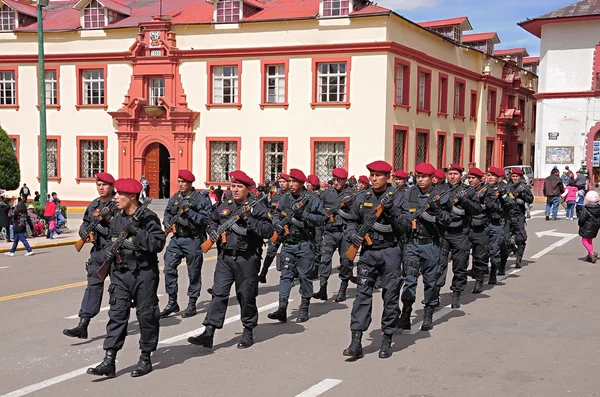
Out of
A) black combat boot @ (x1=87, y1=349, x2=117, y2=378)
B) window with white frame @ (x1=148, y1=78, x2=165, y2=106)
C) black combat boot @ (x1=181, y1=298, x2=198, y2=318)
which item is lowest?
black combat boot @ (x1=181, y1=298, x2=198, y2=318)

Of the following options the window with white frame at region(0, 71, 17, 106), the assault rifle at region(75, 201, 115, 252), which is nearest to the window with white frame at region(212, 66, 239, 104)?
the window with white frame at region(0, 71, 17, 106)

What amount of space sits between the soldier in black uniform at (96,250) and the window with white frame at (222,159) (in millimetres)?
22607

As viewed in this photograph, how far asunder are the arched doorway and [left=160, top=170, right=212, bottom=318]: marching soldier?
75.7 ft

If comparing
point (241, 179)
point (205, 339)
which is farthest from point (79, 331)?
point (241, 179)

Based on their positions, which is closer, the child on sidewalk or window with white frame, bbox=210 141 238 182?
the child on sidewalk

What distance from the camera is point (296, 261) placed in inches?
360

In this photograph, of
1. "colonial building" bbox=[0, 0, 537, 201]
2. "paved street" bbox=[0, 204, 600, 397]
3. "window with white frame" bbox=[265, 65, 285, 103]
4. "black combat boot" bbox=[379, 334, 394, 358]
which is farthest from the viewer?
"window with white frame" bbox=[265, 65, 285, 103]

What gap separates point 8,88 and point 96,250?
28.5m

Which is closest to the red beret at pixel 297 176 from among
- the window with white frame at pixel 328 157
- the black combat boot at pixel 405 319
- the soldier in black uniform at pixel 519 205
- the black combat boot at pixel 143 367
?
the black combat boot at pixel 405 319

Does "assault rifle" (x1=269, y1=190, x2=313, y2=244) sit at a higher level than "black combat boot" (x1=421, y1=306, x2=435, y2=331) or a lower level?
higher

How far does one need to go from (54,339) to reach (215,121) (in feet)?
77.3

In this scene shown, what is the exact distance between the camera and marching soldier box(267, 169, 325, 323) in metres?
8.93

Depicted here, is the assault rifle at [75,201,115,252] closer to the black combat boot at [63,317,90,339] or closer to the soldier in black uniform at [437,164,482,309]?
the black combat boot at [63,317,90,339]

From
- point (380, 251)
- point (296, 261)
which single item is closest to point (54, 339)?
point (296, 261)
